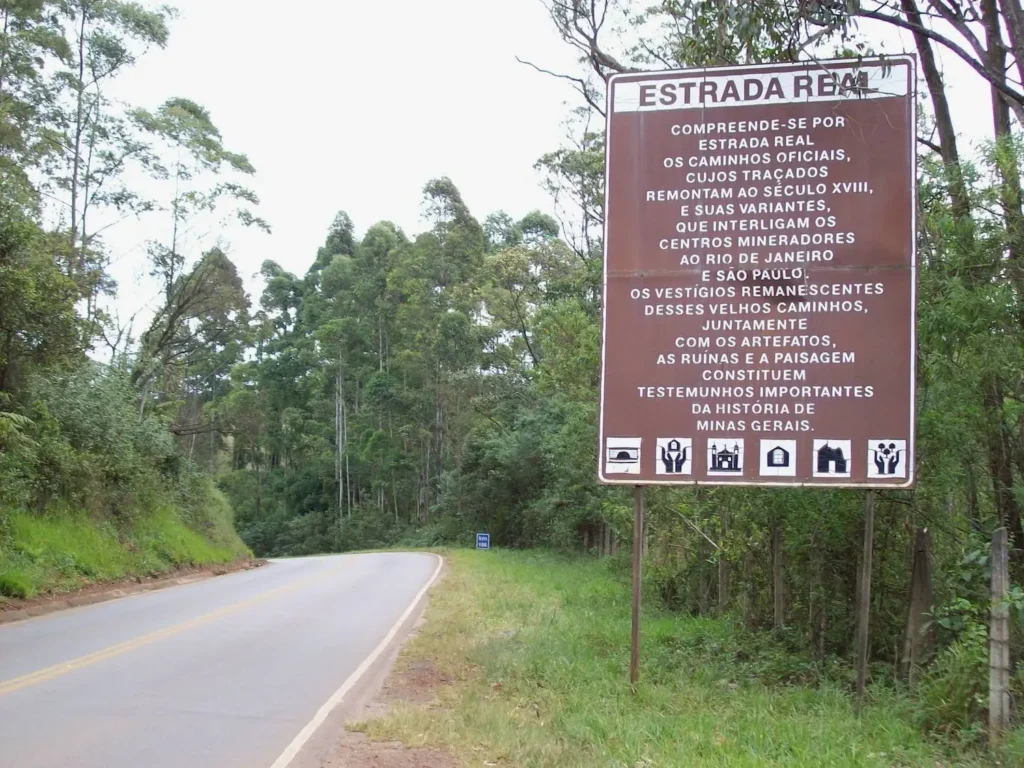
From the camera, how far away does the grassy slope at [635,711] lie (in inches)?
253

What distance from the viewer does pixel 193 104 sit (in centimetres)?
3281

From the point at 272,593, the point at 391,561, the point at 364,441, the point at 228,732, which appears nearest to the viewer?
the point at 228,732

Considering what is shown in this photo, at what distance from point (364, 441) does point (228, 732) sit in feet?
186

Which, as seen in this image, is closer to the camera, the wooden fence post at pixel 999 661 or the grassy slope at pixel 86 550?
the wooden fence post at pixel 999 661

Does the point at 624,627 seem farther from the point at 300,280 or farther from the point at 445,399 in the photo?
the point at 300,280

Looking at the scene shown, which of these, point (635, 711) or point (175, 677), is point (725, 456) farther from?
point (175, 677)

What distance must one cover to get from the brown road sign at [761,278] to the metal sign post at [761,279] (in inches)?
0.5

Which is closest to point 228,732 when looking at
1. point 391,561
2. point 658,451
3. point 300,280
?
point 658,451

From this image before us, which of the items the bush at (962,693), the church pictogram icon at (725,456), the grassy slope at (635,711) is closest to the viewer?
the grassy slope at (635,711)

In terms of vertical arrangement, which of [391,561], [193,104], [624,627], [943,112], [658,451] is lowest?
[391,561]

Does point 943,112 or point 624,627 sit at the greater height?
point 943,112

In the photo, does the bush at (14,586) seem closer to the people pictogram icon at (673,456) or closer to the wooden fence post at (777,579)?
the people pictogram icon at (673,456)

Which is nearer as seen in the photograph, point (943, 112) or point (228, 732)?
point (228, 732)

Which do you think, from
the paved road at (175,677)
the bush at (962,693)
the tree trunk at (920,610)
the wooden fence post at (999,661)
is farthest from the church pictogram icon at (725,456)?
the paved road at (175,677)
